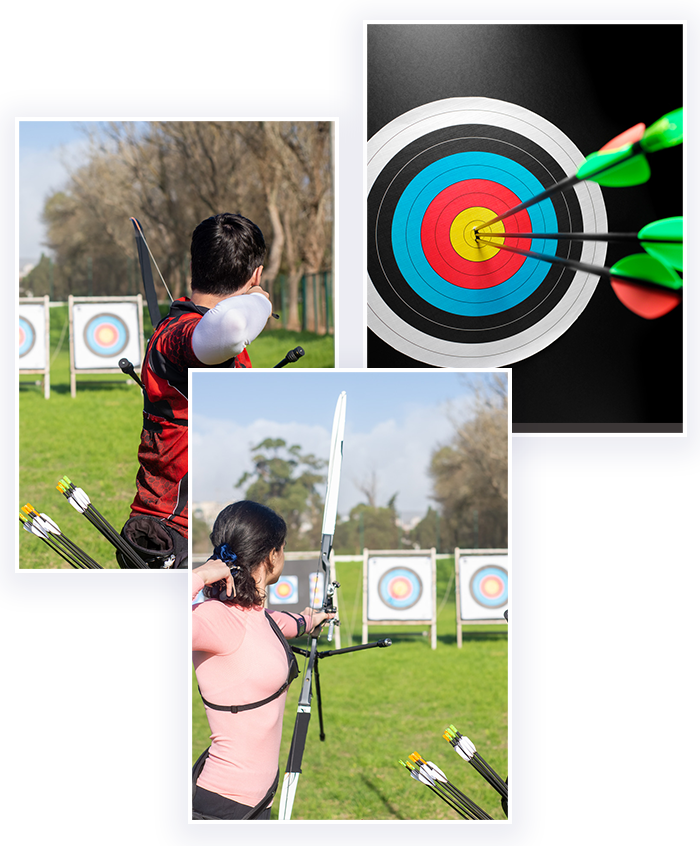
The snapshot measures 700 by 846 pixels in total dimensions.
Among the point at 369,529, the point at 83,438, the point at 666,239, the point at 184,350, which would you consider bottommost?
the point at 369,529

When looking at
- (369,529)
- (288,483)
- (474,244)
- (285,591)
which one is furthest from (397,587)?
(474,244)

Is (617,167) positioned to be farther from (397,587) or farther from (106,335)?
(106,335)

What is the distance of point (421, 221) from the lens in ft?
6.74

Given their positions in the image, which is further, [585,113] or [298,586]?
[585,113]

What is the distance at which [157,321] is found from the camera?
6.80ft

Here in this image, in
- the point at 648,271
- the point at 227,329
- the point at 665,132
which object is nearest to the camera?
the point at 665,132

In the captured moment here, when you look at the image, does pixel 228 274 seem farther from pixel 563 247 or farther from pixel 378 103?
pixel 563 247

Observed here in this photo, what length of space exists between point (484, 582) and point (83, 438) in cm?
142

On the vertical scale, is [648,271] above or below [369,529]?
above

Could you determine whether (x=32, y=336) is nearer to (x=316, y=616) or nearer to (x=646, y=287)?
(x=316, y=616)

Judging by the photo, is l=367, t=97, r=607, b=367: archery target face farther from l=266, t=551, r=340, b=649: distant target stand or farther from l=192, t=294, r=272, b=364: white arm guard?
l=266, t=551, r=340, b=649: distant target stand

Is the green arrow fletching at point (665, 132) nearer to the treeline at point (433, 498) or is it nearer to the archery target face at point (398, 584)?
the treeline at point (433, 498)

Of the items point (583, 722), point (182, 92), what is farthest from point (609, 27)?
point (583, 722)

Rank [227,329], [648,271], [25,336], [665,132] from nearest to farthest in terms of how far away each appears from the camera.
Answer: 1. [665,132]
2. [648,271]
3. [227,329]
4. [25,336]
